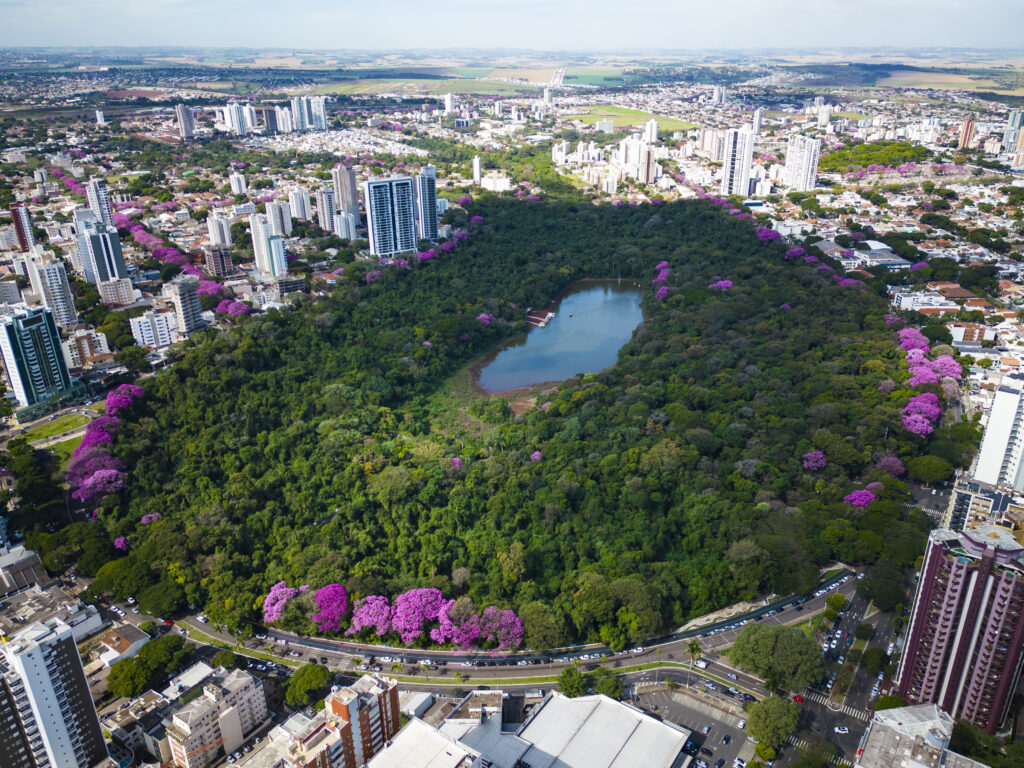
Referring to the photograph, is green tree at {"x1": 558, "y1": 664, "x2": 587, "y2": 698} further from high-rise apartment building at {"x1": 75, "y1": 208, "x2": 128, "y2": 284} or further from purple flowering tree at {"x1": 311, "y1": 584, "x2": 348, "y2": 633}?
high-rise apartment building at {"x1": 75, "y1": 208, "x2": 128, "y2": 284}

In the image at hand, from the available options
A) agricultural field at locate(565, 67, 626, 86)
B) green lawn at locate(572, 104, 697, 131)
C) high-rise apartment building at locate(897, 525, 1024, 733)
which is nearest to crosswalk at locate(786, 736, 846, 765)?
high-rise apartment building at locate(897, 525, 1024, 733)

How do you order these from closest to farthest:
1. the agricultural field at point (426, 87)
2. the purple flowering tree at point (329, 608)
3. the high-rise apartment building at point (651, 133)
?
the purple flowering tree at point (329, 608), the high-rise apartment building at point (651, 133), the agricultural field at point (426, 87)

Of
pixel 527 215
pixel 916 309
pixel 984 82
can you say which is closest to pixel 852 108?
pixel 984 82

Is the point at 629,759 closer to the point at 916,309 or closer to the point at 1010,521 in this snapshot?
the point at 1010,521

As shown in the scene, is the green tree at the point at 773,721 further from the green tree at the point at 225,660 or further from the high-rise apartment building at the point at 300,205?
the high-rise apartment building at the point at 300,205

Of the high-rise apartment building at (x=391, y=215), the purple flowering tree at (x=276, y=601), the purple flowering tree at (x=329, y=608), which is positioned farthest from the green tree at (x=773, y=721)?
the high-rise apartment building at (x=391, y=215)

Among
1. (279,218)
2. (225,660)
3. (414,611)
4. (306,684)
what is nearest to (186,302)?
(279,218)
